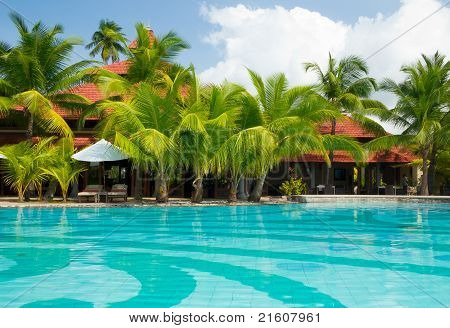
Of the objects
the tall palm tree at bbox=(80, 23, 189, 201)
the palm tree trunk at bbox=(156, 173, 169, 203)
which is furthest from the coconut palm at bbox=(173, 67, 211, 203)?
the palm tree trunk at bbox=(156, 173, 169, 203)

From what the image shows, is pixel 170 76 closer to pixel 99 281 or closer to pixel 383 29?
pixel 383 29

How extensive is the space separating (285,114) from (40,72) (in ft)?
31.0

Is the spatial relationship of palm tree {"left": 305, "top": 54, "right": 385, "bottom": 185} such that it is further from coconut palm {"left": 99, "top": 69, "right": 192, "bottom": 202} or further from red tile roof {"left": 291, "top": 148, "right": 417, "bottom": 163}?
coconut palm {"left": 99, "top": 69, "right": 192, "bottom": 202}

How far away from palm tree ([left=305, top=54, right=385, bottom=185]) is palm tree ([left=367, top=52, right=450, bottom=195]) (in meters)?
0.85

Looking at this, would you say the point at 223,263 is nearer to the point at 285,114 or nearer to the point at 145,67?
the point at 285,114

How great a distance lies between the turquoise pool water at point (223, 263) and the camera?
4.88m

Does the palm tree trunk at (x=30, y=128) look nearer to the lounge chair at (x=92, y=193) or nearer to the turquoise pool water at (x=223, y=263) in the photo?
the lounge chair at (x=92, y=193)

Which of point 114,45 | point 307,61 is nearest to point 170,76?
point 307,61

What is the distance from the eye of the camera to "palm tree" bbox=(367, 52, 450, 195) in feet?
71.3

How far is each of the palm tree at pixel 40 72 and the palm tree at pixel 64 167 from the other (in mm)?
719

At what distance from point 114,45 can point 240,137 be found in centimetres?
2807

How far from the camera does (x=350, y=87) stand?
77.7 feet

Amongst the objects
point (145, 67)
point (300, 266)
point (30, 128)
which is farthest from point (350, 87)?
point (300, 266)

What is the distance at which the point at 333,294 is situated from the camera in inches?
197
